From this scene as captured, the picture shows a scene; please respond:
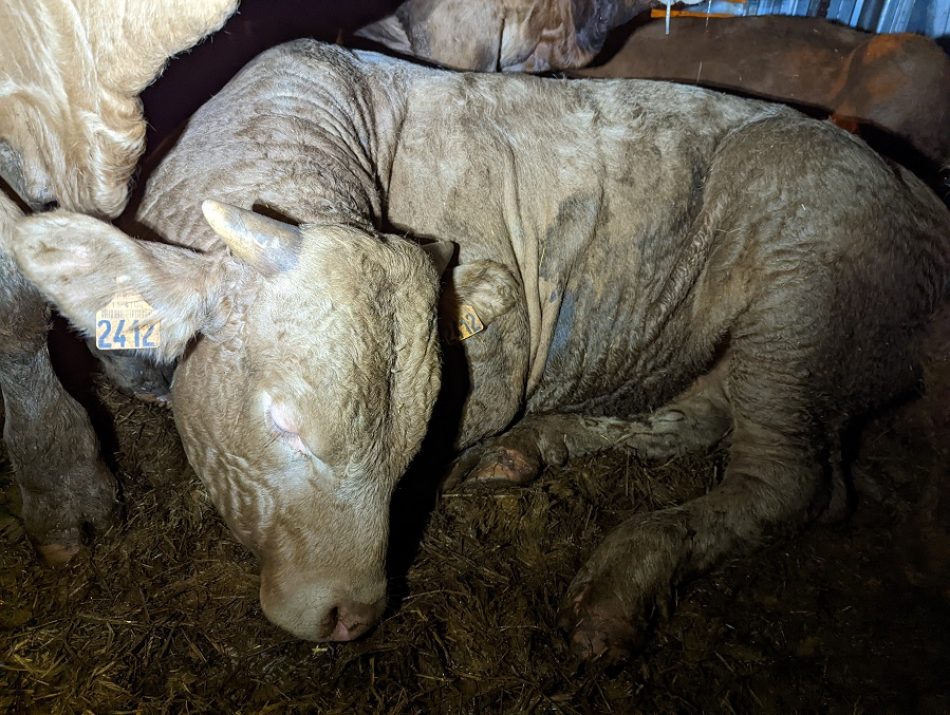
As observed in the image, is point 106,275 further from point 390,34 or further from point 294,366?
point 390,34

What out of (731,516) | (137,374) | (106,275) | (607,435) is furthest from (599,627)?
(137,374)

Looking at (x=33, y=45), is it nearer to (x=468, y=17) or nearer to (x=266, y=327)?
(x=266, y=327)

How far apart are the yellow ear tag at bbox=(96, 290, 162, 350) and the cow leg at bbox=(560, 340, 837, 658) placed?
1.95m

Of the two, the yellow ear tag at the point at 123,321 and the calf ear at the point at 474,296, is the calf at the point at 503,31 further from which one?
the yellow ear tag at the point at 123,321

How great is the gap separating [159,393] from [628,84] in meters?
2.82

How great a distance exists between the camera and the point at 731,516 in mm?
3311

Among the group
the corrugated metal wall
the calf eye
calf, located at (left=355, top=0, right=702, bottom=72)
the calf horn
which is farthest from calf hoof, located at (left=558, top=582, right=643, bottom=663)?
the corrugated metal wall

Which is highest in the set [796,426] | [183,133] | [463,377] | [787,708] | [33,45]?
[33,45]

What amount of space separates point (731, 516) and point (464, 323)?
1606mm

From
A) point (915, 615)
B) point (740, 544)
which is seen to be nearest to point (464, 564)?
point (740, 544)

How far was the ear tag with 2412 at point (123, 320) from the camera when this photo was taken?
208 centimetres

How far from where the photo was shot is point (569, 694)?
272 cm

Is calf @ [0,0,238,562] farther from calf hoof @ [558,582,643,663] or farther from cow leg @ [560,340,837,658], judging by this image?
cow leg @ [560,340,837,658]

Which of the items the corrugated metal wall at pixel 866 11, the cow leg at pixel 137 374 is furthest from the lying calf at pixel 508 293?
the corrugated metal wall at pixel 866 11
